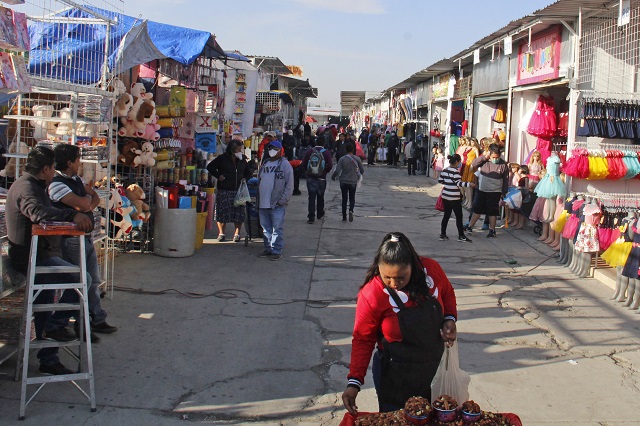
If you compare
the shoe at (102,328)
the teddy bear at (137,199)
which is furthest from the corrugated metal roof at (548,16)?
the shoe at (102,328)

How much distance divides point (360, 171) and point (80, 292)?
9676 mm

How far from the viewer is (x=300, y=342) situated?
6.55 metres

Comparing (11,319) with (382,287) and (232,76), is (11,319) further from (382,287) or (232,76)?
(232,76)

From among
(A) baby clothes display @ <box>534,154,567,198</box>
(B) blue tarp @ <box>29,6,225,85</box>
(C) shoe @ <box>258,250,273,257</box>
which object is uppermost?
(B) blue tarp @ <box>29,6,225,85</box>

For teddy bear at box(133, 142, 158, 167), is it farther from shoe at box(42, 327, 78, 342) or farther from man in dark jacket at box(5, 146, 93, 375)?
shoe at box(42, 327, 78, 342)

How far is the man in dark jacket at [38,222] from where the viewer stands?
509 cm

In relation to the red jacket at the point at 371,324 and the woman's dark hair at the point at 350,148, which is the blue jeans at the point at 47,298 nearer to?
the red jacket at the point at 371,324

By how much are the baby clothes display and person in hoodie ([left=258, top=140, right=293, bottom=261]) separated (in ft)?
13.9

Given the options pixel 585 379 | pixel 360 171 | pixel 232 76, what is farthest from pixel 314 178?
pixel 585 379

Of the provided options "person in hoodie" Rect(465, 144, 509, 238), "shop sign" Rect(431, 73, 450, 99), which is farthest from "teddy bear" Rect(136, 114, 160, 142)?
"shop sign" Rect(431, 73, 450, 99)

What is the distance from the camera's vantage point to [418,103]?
32.3 metres

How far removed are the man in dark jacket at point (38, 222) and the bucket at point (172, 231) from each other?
4.38 metres

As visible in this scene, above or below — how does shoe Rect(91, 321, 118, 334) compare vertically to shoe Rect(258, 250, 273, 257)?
below

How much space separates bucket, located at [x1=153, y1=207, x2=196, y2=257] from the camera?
9719 mm
